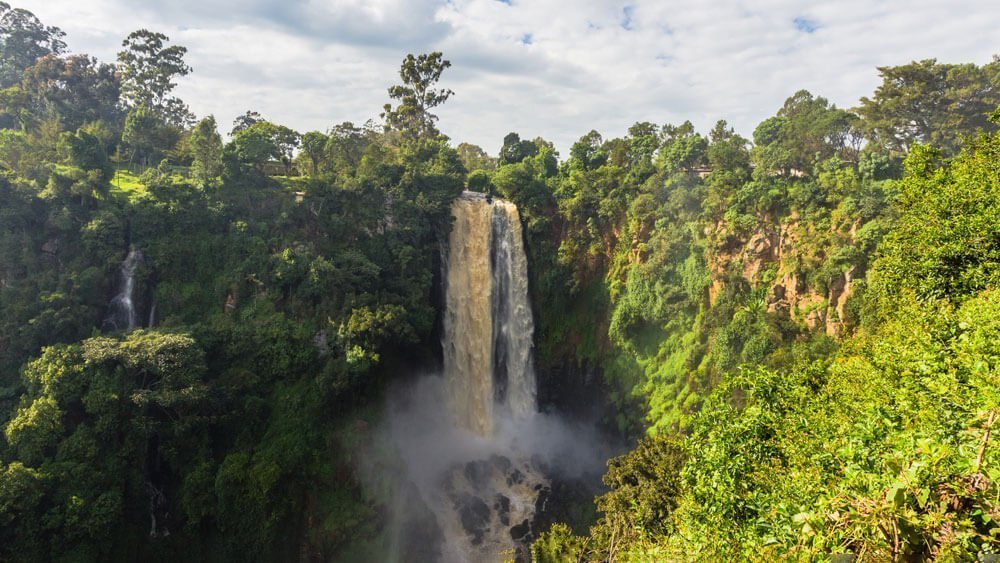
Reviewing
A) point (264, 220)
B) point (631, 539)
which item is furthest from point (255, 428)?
point (631, 539)

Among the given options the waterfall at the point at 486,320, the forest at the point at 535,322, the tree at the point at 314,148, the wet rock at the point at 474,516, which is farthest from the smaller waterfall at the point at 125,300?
the wet rock at the point at 474,516

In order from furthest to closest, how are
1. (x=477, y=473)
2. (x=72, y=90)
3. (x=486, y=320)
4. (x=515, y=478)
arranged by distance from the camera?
(x=72, y=90) < (x=486, y=320) < (x=515, y=478) < (x=477, y=473)

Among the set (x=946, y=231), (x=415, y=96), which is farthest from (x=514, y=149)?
(x=946, y=231)

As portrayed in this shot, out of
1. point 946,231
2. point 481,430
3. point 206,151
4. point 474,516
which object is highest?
point 206,151

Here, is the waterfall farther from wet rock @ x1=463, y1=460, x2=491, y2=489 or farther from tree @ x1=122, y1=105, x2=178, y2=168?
tree @ x1=122, y1=105, x2=178, y2=168

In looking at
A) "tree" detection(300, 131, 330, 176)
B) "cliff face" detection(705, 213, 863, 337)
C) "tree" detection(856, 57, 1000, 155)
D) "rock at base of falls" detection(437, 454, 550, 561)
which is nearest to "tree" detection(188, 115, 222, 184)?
"tree" detection(300, 131, 330, 176)

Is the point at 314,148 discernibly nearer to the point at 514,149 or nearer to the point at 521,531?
the point at 514,149
